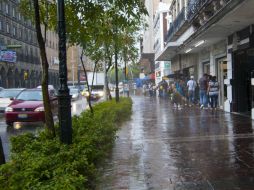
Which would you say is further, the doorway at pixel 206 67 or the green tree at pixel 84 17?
the doorway at pixel 206 67

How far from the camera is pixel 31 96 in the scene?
19234 mm

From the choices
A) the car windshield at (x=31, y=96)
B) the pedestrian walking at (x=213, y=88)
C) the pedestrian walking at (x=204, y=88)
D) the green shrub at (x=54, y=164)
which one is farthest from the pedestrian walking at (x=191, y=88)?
the green shrub at (x=54, y=164)

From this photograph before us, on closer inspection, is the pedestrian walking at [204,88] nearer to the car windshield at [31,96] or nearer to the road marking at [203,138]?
the car windshield at [31,96]

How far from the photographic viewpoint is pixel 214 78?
21.2 meters

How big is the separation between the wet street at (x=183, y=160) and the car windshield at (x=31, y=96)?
6.67m

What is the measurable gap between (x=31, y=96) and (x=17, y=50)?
4811 cm

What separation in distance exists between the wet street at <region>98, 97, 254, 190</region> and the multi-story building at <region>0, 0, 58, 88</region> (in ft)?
135

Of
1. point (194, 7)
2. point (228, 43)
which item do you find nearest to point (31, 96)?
point (228, 43)

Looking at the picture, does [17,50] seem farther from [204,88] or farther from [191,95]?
[204,88]

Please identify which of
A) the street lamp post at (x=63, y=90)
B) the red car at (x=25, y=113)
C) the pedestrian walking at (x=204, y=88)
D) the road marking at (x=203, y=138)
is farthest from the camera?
the pedestrian walking at (x=204, y=88)

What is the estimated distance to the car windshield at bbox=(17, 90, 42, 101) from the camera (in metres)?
19.0

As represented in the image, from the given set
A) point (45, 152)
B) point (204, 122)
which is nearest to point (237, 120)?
point (204, 122)

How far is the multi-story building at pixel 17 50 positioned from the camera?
60094 mm

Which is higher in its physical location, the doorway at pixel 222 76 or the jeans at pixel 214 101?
the doorway at pixel 222 76
